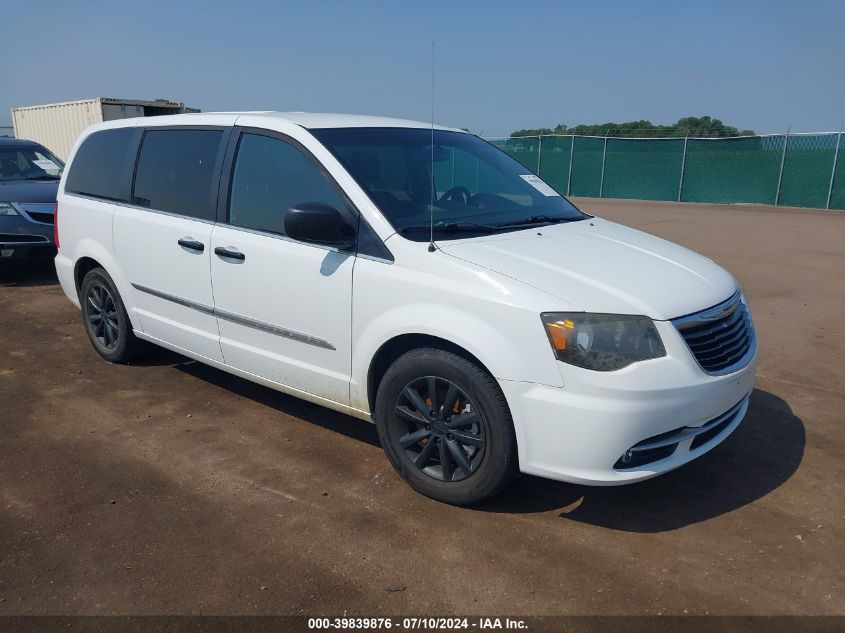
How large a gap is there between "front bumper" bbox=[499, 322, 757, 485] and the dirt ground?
1.21ft

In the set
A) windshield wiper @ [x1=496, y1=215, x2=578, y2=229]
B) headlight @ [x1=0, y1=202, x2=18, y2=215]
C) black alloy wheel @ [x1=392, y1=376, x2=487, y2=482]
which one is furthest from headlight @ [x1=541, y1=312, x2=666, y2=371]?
headlight @ [x1=0, y1=202, x2=18, y2=215]

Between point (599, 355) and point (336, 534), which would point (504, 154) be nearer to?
point (599, 355)

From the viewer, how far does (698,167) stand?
70.2 feet

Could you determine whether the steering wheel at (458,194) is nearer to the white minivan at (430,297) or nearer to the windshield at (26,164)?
the white minivan at (430,297)

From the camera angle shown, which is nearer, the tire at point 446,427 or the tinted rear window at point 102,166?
the tire at point 446,427

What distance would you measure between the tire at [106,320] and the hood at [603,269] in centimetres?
297

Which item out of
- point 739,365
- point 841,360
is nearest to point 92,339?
point 739,365

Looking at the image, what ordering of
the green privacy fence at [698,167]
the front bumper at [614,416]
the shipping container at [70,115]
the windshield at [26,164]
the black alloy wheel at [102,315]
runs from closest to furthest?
the front bumper at [614,416] → the black alloy wheel at [102,315] → the windshield at [26,164] → the shipping container at [70,115] → the green privacy fence at [698,167]

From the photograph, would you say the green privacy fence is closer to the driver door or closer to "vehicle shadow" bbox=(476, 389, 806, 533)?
"vehicle shadow" bbox=(476, 389, 806, 533)

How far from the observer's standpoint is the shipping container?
57.5ft

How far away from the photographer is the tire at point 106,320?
5189 millimetres

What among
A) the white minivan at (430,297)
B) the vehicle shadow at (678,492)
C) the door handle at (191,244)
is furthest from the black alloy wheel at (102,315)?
the vehicle shadow at (678,492)

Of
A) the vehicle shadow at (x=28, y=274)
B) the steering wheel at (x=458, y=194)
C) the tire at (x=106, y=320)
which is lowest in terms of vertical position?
the vehicle shadow at (x=28, y=274)

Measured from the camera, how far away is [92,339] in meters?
5.59
